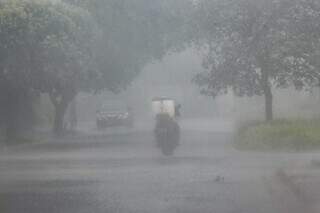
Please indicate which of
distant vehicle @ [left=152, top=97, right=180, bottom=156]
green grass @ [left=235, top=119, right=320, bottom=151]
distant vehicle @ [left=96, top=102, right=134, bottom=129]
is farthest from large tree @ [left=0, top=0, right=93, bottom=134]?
green grass @ [left=235, top=119, right=320, bottom=151]

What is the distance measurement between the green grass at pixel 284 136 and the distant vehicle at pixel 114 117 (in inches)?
885

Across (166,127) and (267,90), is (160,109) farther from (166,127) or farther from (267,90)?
(267,90)

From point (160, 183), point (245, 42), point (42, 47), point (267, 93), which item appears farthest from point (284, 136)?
point (42, 47)

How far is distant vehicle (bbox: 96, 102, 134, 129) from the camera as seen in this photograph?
48812 millimetres

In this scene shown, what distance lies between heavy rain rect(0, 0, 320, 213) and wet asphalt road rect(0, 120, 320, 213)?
0.03 meters

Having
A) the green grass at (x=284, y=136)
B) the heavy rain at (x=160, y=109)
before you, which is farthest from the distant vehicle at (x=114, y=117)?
the green grass at (x=284, y=136)

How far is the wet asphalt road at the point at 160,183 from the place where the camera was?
42.2 ft

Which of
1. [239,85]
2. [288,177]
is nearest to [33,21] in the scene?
[239,85]

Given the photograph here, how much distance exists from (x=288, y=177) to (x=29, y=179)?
580 centimetres

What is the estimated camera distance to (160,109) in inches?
991

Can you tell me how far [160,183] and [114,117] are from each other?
33.1 m

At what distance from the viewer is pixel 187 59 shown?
69812 millimetres

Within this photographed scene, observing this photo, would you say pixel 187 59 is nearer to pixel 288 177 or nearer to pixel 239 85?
pixel 239 85

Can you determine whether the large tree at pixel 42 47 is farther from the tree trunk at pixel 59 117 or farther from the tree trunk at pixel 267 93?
the tree trunk at pixel 267 93
